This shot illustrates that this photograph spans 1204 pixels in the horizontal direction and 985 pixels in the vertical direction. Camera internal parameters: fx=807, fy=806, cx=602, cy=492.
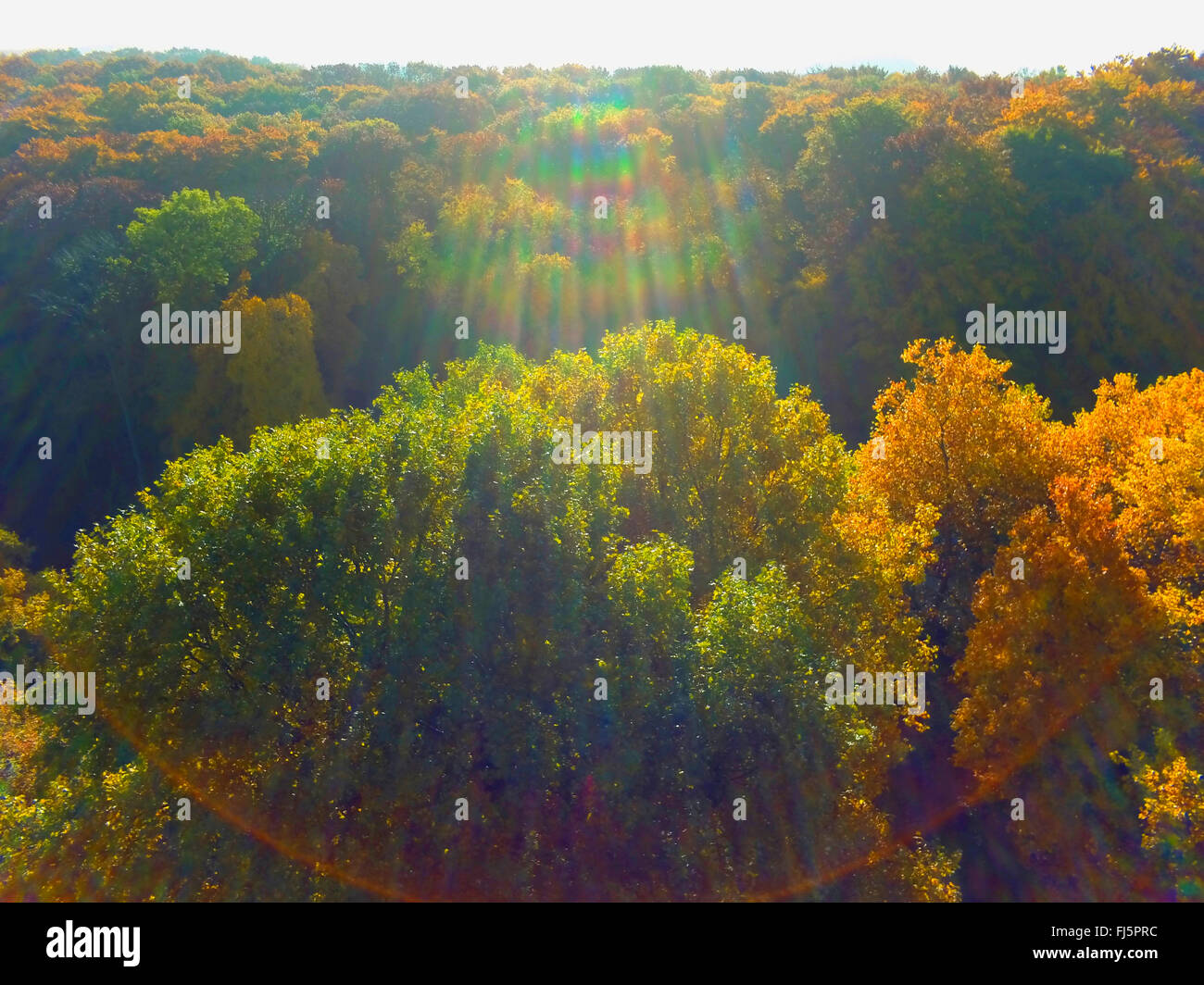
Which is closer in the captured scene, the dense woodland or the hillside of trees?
the dense woodland

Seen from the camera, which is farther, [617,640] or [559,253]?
[559,253]

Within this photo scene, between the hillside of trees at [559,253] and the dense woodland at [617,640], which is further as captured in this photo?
the hillside of trees at [559,253]

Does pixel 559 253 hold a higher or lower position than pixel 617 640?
higher

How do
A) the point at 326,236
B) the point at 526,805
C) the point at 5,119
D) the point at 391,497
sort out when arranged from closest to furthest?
the point at 526,805 < the point at 391,497 < the point at 326,236 < the point at 5,119

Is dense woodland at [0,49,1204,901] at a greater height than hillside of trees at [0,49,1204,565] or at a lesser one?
lesser

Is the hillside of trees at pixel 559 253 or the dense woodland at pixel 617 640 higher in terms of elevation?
the hillside of trees at pixel 559 253

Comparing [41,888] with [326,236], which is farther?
[326,236]
